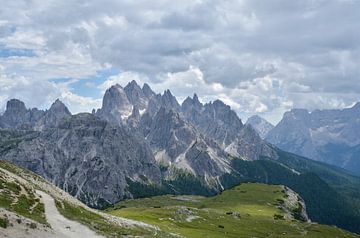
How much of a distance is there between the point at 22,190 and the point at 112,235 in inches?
949

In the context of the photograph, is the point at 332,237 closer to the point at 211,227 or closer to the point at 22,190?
the point at 211,227

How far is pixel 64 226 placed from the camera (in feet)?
242

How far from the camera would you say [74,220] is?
82062 millimetres

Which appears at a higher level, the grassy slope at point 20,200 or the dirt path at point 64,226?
the grassy slope at point 20,200

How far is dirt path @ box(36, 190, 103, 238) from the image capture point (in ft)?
225

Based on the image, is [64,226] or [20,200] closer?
[64,226]

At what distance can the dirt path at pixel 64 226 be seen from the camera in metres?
68.7

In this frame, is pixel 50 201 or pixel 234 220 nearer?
pixel 50 201

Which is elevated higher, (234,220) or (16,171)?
(16,171)

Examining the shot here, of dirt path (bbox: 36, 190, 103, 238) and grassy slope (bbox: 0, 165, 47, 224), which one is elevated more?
grassy slope (bbox: 0, 165, 47, 224)

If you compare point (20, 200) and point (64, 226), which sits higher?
point (20, 200)

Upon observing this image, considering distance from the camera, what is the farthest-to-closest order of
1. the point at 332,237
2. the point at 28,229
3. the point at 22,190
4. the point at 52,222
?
the point at 332,237 → the point at 22,190 → the point at 52,222 → the point at 28,229

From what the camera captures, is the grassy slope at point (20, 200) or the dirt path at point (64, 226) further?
the grassy slope at point (20, 200)

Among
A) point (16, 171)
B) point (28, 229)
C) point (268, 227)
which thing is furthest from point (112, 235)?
point (268, 227)
